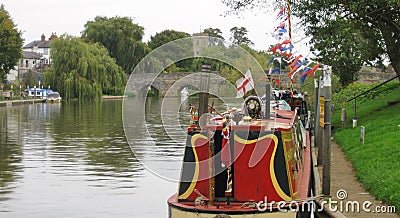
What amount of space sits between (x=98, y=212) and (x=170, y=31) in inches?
3713

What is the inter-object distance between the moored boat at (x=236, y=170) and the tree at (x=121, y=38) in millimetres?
68796

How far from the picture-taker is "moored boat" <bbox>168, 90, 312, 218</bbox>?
33.3 ft

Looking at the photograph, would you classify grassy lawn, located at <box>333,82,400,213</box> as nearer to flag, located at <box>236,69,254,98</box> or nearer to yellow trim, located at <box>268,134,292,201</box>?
yellow trim, located at <box>268,134,292,201</box>

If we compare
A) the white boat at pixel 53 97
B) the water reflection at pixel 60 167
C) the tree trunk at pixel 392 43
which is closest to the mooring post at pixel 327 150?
the water reflection at pixel 60 167

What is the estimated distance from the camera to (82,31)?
87.9m

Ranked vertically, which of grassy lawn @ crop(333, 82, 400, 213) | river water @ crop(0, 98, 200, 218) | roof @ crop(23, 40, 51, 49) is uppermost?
roof @ crop(23, 40, 51, 49)

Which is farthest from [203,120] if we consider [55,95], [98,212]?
[55,95]

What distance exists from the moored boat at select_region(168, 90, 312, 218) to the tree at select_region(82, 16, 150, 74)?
226 feet

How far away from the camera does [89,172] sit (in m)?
19.7

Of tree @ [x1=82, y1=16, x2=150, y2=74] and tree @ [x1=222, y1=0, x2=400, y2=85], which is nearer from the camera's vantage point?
tree @ [x1=222, y1=0, x2=400, y2=85]

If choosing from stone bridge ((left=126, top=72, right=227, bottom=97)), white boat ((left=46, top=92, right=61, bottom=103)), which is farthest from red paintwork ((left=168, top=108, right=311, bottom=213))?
white boat ((left=46, top=92, right=61, bottom=103))

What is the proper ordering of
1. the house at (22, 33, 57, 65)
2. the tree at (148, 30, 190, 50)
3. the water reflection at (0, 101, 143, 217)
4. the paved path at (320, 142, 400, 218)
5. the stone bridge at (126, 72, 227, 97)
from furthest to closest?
1. the house at (22, 33, 57, 65)
2. the tree at (148, 30, 190, 50)
3. the water reflection at (0, 101, 143, 217)
4. the paved path at (320, 142, 400, 218)
5. the stone bridge at (126, 72, 227, 97)

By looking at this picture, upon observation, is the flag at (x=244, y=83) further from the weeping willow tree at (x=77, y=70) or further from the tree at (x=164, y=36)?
the tree at (x=164, y=36)

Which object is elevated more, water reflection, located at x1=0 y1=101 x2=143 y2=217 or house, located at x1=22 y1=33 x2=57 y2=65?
house, located at x1=22 y1=33 x2=57 y2=65
